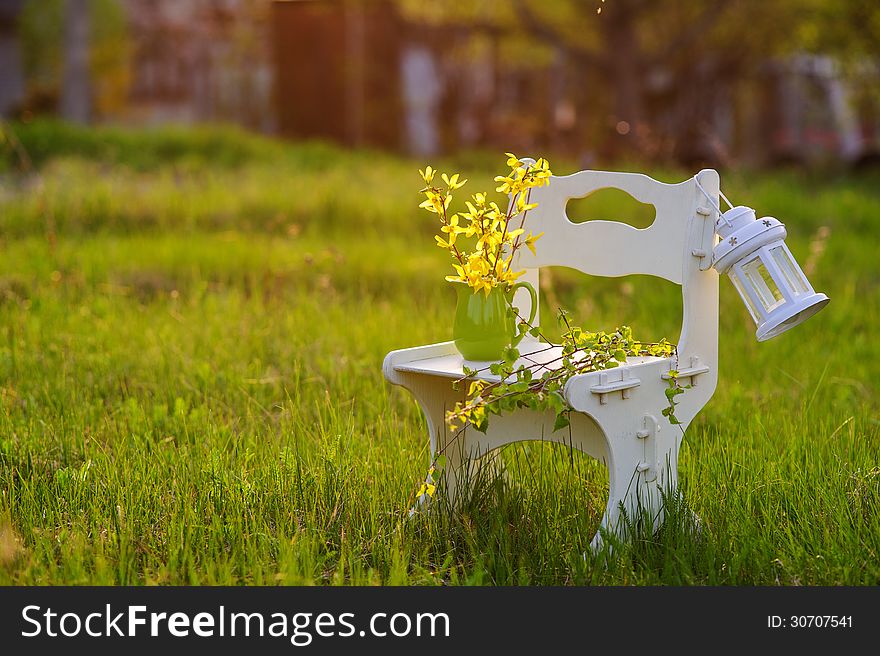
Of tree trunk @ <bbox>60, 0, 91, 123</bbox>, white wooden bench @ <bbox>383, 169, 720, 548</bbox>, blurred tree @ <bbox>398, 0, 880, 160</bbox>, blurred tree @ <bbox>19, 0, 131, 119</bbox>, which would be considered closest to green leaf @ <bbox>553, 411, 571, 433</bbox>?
white wooden bench @ <bbox>383, 169, 720, 548</bbox>

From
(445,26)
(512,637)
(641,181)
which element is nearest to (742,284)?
(641,181)

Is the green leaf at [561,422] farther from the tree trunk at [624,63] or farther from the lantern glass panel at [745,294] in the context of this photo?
the tree trunk at [624,63]

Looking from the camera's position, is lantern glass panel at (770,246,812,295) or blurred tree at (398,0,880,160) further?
blurred tree at (398,0,880,160)

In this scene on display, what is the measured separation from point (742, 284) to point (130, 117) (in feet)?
67.2

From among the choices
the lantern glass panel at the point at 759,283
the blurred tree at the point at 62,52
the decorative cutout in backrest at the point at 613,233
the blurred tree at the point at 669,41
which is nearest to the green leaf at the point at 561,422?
the decorative cutout in backrest at the point at 613,233

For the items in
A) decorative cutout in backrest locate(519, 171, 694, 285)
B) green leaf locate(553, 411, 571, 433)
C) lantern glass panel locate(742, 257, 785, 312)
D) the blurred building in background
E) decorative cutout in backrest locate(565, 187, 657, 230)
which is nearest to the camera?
green leaf locate(553, 411, 571, 433)

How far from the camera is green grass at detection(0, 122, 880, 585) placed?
2.86m

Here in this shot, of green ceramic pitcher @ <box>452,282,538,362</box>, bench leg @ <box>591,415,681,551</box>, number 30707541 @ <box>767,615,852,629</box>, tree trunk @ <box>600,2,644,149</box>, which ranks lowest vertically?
number 30707541 @ <box>767,615,852,629</box>

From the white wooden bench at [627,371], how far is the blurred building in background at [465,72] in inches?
334

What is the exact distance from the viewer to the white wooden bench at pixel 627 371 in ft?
9.12

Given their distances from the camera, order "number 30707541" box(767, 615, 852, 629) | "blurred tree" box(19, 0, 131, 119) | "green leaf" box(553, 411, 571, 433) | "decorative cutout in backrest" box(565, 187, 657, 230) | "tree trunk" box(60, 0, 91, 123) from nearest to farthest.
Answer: "number 30707541" box(767, 615, 852, 629) < "green leaf" box(553, 411, 571, 433) < "decorative cutout in backrest" box(565, 187, 657, 230) < "tree trunk" box(60, 0, 91, 123) < "blurred tree" box(19, 0, 131, 119)

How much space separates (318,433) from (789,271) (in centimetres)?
156

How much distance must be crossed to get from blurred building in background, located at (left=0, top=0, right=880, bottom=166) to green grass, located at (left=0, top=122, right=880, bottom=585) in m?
5.92

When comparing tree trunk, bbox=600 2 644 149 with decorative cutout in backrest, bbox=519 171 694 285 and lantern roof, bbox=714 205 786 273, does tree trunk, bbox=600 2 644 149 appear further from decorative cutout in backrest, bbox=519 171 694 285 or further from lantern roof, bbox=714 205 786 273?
lantern roof, bbox=714 205 786 273
